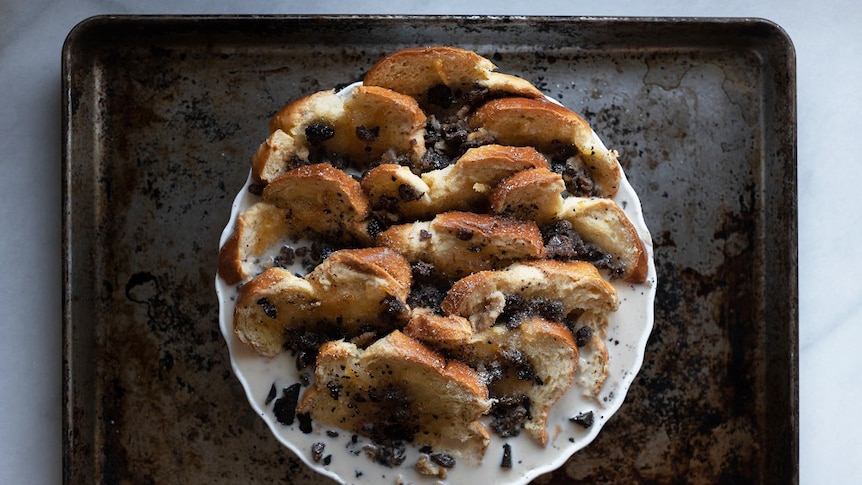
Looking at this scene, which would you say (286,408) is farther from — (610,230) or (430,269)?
(610,230)

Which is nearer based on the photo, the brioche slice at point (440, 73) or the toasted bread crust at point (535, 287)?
the toasted bread crust at point (535, 287)

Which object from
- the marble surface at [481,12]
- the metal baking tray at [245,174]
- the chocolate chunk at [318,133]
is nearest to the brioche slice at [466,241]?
the chocolate chunk at [318,133]

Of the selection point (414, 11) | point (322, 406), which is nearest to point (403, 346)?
point (322, 406)

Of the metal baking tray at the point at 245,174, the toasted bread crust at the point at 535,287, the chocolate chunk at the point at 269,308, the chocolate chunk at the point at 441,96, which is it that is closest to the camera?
the toasted bread crust at the point at 535,287

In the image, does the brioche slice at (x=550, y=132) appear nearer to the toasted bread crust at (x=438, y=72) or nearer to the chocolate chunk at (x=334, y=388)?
the toasted bread crust at (x=438, y=72)

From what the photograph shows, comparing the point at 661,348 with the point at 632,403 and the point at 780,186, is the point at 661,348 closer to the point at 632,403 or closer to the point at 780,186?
the point at 632,403

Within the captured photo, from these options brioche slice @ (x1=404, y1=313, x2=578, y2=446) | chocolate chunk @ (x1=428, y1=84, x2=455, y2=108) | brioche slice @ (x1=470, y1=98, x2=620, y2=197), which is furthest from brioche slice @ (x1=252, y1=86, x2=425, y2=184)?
brioche slice @ (x1=404, y1=313, x2=578, y2=446)

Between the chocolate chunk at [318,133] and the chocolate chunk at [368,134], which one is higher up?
the chocolate chunk at [368,134]

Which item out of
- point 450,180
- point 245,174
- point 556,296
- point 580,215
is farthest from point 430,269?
point 245,174
